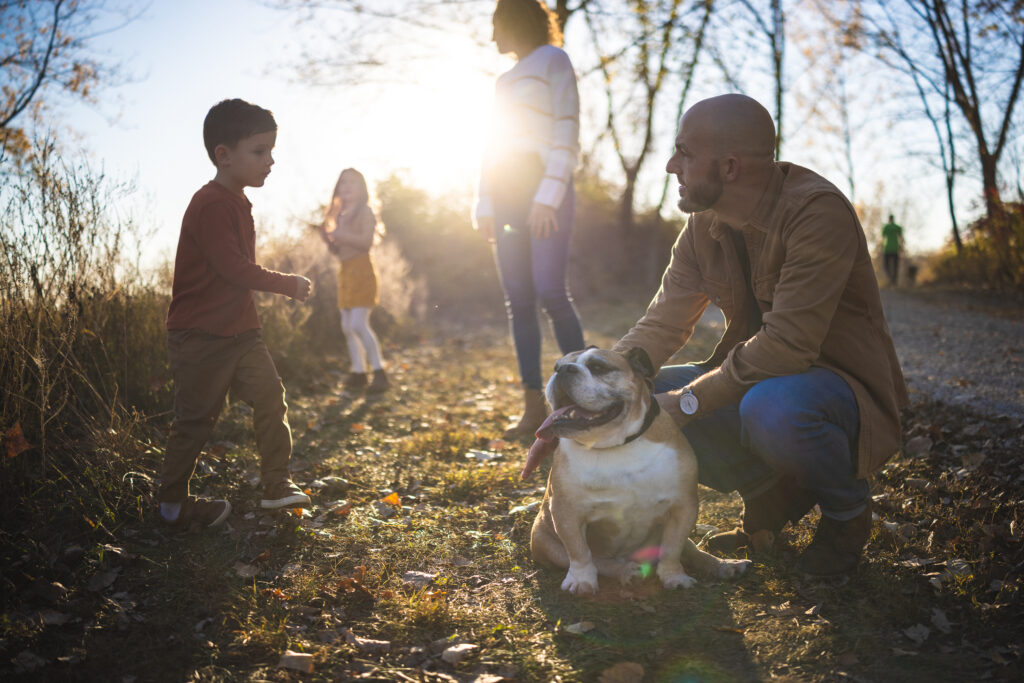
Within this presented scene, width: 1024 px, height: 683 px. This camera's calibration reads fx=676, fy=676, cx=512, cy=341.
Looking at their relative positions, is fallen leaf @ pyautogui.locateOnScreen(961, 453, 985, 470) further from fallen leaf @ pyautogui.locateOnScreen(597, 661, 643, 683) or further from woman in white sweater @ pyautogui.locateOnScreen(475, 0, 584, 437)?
fallen leaf @ pyautogui.locateOnScreen(597, 661, 643, 683)

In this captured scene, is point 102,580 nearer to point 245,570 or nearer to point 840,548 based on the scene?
point 245,570

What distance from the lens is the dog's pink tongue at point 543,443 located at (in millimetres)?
2623

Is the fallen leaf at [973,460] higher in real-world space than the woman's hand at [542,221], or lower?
lower

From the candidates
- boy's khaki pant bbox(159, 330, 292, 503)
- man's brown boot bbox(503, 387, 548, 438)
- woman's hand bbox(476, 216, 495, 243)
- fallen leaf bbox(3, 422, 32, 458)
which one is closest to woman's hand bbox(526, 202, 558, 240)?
woman's hand bbox(476, 216, 495, 243)

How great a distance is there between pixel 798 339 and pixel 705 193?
706 mm

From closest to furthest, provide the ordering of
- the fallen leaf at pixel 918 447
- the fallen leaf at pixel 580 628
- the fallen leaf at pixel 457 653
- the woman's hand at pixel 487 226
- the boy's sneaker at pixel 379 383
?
the fallen leaf at pixel 457 653, the fallen leaf at pixel 580 628, the fallen leaf at pixel 918 447, the woman's hand at pixel 487 226, the boy's sneaker at pixel 379 383

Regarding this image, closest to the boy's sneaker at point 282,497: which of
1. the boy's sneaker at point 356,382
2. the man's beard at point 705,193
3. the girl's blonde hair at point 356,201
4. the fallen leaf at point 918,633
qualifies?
the man's beard at point 705,193

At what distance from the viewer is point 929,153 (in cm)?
2247

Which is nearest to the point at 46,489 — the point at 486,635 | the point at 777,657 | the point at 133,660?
the point at 133,660

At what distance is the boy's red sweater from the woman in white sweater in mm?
1799

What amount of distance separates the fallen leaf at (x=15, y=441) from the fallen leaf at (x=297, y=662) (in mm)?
1874

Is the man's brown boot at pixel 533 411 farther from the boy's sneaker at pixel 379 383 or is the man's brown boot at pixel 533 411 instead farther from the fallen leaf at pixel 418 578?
the boy's sneaker at pixel 379 383

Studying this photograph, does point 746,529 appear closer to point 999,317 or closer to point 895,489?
point 895,489

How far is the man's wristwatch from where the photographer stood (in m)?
2.84
